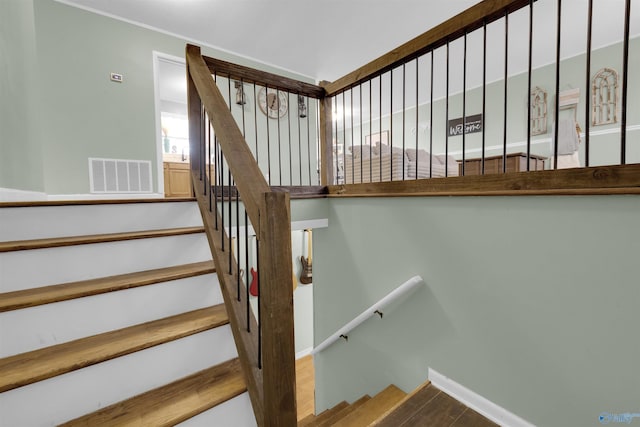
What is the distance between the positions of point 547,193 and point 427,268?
0.75 metres

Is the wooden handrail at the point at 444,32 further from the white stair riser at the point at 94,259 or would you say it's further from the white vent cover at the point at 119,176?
the white vent cover at the point at 119,176

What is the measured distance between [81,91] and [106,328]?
352cm

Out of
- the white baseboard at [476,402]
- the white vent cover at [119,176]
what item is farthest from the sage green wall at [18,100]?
the white baseboard at [476,402]

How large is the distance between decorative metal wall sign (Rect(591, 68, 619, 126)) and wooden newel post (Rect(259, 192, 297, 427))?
18.8ft

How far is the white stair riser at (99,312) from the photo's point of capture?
1.12 meters

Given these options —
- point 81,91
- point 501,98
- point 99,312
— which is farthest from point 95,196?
point 501,98

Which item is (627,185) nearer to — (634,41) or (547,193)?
(547,193)

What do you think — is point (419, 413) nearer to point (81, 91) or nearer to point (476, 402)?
point (476, 402)

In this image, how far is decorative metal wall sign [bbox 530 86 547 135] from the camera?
16.9 feet

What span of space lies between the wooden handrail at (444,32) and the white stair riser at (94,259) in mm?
1618

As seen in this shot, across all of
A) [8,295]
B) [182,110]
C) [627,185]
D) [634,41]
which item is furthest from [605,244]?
[182,110]

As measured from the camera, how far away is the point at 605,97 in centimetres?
448

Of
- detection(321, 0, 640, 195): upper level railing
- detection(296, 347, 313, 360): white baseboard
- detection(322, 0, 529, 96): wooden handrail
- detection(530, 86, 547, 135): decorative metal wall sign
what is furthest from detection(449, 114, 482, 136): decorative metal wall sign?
detection(296, 347, 313, 360): white baseboard

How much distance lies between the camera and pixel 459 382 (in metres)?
1.69
